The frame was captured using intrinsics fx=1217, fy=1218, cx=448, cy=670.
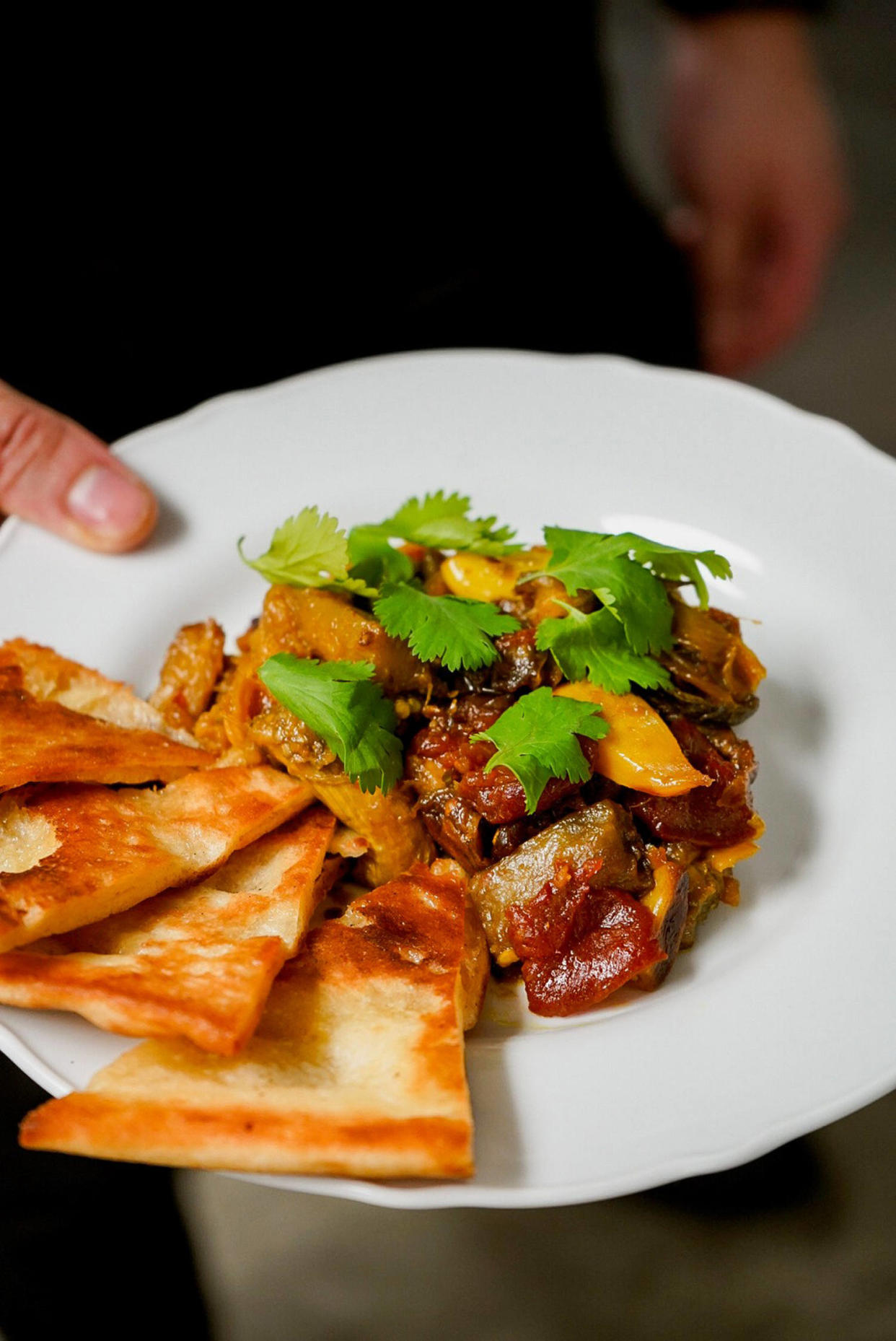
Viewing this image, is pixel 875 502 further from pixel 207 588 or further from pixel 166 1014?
pixel 166 1014

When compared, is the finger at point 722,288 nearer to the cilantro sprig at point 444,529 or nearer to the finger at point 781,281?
the finger at point 781,281

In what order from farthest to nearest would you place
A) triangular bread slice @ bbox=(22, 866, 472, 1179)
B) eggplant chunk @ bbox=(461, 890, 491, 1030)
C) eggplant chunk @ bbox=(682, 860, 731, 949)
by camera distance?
eggplant chunk @ bbox=(682, 860, 731, 949)
eggplant chunk @ bbox=(461, 890, 491, 1030)
triangular bread slice @ bbox=(22, 866, 472, 1179)

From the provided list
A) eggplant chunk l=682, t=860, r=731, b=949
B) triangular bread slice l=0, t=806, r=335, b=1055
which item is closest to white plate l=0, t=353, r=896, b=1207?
eggplant chunk l=682, t=860, r=731, b=949

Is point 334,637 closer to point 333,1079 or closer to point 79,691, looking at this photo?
point 79,691

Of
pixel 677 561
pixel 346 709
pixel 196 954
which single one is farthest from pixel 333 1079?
pixel 677 561

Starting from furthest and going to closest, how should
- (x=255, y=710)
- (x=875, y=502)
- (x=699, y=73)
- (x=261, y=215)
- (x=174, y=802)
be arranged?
(x=699, y=73), (x=261, y=215), (x=875, y=502), (x=255, y=710), (x=174, y=802)

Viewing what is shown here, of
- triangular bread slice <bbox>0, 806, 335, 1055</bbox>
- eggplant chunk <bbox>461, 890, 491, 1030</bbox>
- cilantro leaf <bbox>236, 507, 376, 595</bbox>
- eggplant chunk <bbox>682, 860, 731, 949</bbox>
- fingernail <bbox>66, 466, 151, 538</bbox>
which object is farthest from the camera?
fingernail <bbox>66, 466, 151, 538</bbox>

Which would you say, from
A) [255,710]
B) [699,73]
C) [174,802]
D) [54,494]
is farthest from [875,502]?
[699,73]

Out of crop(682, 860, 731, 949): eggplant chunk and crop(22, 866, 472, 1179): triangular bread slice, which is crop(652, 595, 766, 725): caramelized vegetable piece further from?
crop(22, 866, 472, 1179): triangular bread slice
